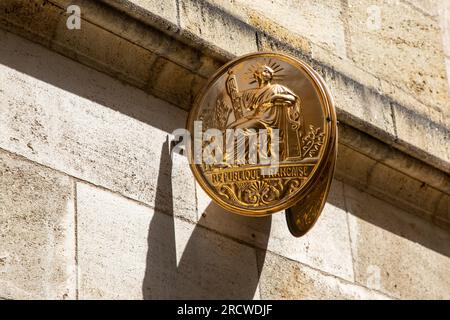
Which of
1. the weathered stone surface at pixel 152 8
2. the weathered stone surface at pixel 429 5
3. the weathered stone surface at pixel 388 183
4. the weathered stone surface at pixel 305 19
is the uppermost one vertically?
the weathered stone surface at pixel 429 5

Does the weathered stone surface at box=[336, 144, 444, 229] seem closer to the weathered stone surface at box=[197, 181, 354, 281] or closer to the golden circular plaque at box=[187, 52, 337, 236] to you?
the weathered stone surface at box=[197, 181, 354, 281]

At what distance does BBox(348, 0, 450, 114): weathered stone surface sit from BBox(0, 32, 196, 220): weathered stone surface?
1316 mm

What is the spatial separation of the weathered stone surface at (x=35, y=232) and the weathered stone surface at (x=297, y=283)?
924 millimetres

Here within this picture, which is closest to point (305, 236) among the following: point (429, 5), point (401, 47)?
point (401, 47)

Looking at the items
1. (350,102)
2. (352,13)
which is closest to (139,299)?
(350,102)

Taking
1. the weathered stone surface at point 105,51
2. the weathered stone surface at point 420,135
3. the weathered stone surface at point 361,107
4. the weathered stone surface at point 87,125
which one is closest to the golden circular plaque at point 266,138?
the weathered stone surface at point 87,125

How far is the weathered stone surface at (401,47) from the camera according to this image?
6020 mm

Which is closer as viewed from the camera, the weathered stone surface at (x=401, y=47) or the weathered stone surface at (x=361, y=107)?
the weathered stone surface at (x=361, y=107)

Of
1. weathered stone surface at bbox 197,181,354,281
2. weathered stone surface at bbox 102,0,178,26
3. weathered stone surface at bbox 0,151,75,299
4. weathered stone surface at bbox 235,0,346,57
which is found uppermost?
weathered stone surface at bbox 235,0,346,57

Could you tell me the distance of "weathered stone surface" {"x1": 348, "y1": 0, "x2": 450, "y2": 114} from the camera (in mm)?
6020

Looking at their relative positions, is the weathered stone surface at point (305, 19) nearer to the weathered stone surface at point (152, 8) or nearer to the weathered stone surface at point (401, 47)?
the weathered stone surface at point (401, 47)

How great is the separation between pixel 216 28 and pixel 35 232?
1258 millimetres

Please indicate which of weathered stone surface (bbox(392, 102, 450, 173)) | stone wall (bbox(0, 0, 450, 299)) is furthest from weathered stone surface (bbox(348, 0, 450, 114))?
weathered stone surface (bbox(392, 102, 450, 173))

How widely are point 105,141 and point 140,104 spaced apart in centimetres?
28
